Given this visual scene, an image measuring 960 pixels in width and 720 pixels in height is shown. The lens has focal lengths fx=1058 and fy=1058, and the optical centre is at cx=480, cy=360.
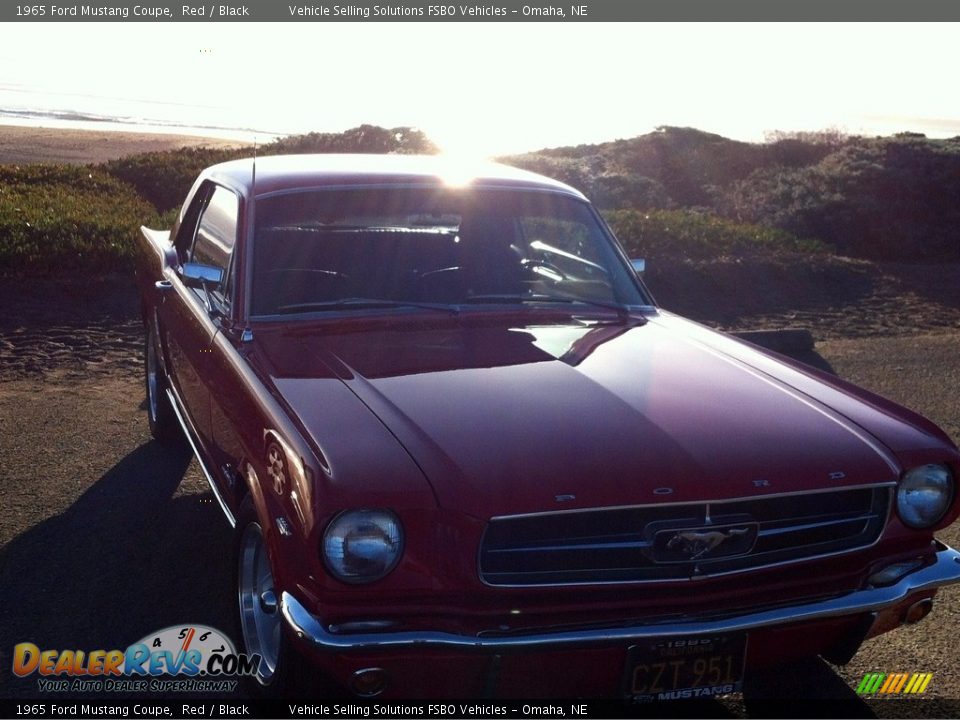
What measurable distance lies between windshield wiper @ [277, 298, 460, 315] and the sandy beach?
1524 centimetres

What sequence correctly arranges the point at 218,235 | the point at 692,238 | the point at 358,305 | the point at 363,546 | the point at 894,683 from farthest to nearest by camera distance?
1. the point at 692,238
2. the point at 218,235
3. the point at 358,305
4. the point at 894,683
5. the point at 363,546

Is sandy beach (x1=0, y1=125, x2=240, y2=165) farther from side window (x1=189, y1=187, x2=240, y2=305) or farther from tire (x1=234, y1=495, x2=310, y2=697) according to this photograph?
tire (x1=234, y1=495, x2=310, y2=697)

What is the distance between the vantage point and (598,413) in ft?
10.1

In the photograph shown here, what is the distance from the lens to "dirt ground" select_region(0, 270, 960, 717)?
3574 mm

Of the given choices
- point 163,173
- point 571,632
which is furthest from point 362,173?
point 163,173

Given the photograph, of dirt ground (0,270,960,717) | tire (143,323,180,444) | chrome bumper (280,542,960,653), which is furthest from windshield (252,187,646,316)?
tire (143,323,180,444)

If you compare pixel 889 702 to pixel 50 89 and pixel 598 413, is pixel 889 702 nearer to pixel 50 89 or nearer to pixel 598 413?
pixel 598 413

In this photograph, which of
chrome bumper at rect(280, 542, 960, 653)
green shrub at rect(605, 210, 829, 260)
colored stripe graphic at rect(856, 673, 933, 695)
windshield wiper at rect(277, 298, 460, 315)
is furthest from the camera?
green shrub at rect(605, 210, 829, 260)

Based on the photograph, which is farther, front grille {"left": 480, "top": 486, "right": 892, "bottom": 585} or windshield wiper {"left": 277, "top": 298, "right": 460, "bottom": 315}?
windshield wiper {"left": 277, "top": 298, "right": 460, "bottom": 315}

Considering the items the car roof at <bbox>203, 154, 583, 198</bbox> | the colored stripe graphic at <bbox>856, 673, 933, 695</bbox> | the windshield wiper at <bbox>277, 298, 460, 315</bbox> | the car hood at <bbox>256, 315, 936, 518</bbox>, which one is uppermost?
the car roof at <bbox>203, 154, 583, 198</bbox>

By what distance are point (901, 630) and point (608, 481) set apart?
5.87ft

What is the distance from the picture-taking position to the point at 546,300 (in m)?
4.25

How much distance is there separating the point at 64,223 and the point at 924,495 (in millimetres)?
9090

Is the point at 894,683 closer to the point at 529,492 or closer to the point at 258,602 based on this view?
the point at 529,492
